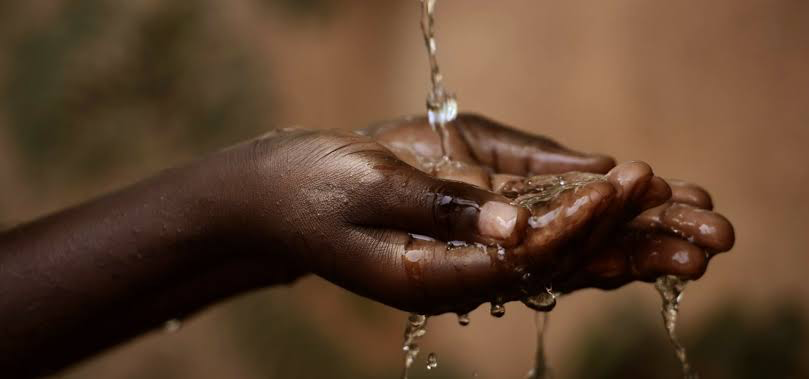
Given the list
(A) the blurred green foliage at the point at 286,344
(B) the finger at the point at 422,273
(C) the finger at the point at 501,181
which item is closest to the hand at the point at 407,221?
(B) the finger at the point at 422,273

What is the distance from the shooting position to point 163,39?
14.5ft

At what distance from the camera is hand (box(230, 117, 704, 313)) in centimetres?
119

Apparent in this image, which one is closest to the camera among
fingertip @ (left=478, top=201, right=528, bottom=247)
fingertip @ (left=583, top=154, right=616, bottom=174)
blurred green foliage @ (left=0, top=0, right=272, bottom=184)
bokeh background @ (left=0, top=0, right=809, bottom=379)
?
fingertip @ (left=478, top=201, right=528, bottom=247)

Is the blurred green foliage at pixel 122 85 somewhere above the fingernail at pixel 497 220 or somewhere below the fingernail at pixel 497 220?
below

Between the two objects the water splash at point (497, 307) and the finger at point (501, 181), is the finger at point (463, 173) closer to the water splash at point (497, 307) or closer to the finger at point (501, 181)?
the finger at point (501, 181)

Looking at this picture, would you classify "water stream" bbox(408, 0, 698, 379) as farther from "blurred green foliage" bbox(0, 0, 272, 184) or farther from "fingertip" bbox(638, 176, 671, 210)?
"blurred green foliage" bbox(0, 0, 272, 184)

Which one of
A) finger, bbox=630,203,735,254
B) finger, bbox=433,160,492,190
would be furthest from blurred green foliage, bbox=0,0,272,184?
finger, bbox=630,203,735,254

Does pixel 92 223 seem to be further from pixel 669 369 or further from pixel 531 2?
pixel 531 2

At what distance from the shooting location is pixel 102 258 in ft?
5.35

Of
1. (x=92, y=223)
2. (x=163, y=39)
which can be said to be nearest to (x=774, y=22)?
(x=92, y=223)

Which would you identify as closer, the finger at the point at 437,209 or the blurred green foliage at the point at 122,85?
the finger at the point at 437,209

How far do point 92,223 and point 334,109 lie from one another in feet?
13.4

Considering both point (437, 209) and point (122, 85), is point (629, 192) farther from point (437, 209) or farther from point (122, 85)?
point (122, 85)

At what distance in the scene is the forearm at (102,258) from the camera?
1570 mm
